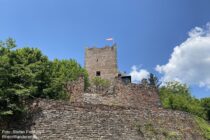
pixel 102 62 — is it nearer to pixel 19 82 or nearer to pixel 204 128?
pixel 204 128

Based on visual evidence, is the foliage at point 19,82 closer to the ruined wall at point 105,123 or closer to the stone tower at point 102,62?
the ruined wall at point 105,123

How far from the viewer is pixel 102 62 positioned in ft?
137

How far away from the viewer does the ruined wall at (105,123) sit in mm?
14094

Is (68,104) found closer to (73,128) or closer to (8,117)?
(73,128)

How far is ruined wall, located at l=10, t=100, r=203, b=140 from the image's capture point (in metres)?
14.1

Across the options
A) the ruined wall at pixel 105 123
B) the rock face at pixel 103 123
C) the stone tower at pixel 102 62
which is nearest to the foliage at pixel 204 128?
the rock face at pixel 103 123

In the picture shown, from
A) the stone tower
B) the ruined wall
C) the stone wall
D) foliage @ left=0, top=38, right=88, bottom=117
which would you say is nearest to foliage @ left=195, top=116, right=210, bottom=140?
the ruined wall

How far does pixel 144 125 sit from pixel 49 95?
4983mm

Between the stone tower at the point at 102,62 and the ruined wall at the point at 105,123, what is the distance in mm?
23350

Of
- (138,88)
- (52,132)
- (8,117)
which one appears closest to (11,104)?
(8,117)

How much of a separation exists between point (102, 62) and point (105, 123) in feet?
87.6

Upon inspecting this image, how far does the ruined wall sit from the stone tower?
2335cm

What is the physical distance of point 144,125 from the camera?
16.0 m

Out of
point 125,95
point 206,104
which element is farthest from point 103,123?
point 206,104
